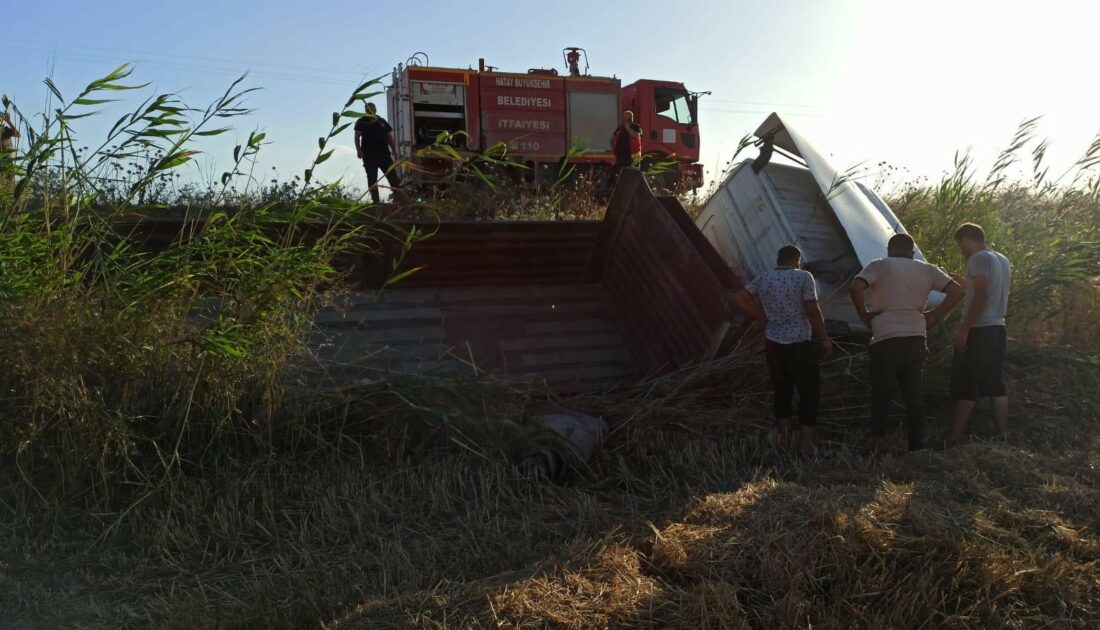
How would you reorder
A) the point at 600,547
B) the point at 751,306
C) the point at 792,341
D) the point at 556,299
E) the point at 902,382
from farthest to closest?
the point at 556,299 → the point at 751,306 → the point at 902,382 → the point at 792,341 → the point at 600,547

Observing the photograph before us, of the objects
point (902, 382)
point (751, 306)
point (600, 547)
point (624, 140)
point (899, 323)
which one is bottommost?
point (600, 547)

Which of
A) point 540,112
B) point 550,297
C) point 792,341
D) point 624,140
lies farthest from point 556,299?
point 540,112

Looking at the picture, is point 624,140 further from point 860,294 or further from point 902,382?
point 902,382

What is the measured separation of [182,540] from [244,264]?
1477 millimetres

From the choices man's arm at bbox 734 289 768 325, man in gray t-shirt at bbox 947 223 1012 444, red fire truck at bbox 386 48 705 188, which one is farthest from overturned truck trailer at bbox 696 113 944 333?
red fire truck at bbox 386 48 705 188

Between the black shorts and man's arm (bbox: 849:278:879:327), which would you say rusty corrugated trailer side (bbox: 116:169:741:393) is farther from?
the black shorts

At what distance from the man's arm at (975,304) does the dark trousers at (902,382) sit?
0.39 meters

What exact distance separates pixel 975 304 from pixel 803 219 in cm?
134

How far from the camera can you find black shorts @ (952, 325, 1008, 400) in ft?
17.1

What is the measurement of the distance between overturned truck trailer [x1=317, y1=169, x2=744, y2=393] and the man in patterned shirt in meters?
0.43

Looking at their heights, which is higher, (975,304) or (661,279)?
(661,279)

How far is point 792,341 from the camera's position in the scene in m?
4.89

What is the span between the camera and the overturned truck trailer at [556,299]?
5691 millimetres

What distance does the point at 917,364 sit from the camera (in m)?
4.98
